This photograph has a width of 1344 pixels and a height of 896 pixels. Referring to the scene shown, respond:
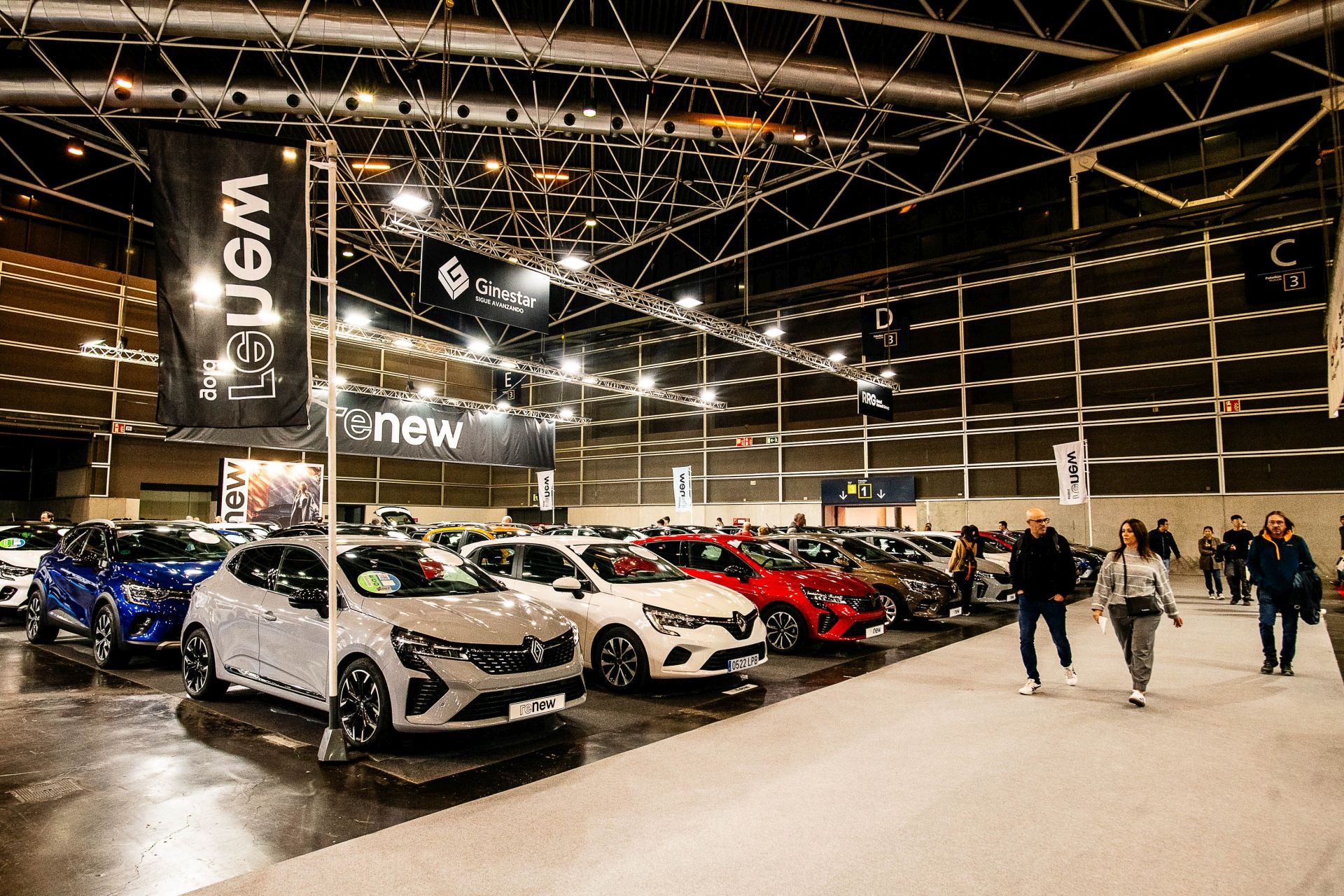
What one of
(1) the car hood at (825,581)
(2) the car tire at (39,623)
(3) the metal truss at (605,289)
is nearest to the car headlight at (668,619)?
(1) the car hood at (825,581)

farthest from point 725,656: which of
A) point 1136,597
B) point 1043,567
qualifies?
point 1136,597

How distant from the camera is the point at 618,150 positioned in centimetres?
2005

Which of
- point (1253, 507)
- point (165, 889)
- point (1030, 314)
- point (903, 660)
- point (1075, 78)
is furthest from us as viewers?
point (1030, 314)

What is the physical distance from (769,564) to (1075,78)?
13.8 m

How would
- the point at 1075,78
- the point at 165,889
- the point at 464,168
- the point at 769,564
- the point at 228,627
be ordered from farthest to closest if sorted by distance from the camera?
the point at 464,168
the point at 1075,78
the point at 769,564
the point at 228,627
the point at 165,889

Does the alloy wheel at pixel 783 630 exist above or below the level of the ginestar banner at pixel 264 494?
below

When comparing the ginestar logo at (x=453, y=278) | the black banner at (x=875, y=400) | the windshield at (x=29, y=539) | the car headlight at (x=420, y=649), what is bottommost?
the car headlight at (x=420, y=649)

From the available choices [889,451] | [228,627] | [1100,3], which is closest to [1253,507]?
[889,451]

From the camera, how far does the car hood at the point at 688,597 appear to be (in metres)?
6.49

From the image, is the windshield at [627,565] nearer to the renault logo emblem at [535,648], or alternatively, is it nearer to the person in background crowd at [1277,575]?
the renault logo emblem at [535,648]

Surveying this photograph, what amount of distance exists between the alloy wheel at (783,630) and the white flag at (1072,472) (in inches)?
434

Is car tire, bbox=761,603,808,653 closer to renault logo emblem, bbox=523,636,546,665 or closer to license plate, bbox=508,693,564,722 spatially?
license plate, bbox=508,693,564,722

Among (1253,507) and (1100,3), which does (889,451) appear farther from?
(1100,3)

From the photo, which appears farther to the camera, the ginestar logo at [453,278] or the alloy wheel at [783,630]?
the ginestar logo at [453,278]
